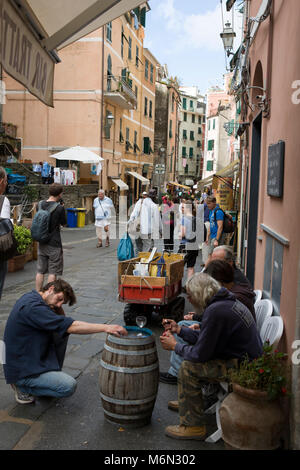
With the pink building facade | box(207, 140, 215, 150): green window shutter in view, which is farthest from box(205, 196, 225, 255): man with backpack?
box(207, 140, 215, 150): green window shutter

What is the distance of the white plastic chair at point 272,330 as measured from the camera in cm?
409

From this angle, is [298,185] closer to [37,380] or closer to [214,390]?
[214,390]

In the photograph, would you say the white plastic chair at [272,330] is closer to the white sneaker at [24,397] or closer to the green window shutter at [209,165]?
the white sneaker at [24,397]

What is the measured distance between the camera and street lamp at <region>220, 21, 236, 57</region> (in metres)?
14.7

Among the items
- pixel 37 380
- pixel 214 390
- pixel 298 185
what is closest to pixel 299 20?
pixel 298 185

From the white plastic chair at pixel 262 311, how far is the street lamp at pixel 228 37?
11709 mm

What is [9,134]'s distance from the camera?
79.2 feet

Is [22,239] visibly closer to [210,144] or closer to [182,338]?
[182,338]

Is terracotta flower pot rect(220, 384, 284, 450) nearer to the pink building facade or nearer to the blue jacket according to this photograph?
the pink building facade

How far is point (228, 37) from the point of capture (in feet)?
49.4

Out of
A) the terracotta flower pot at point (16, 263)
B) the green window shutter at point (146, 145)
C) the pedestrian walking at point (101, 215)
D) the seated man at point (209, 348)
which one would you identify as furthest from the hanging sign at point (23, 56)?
the green window shutter at point (146, 145)

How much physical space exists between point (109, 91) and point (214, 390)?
24314mm

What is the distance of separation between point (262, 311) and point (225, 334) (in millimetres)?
1441

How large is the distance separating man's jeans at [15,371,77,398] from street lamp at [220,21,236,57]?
43.0ft
